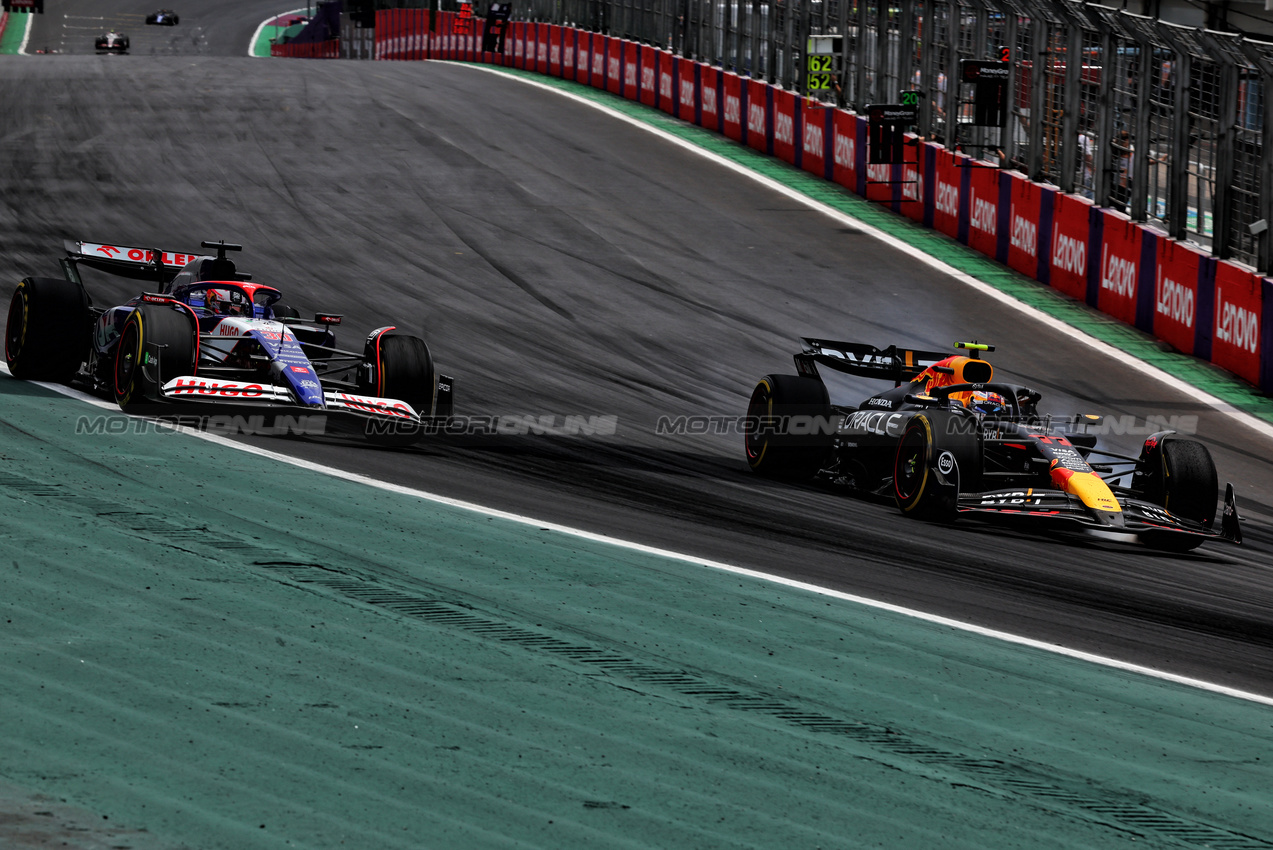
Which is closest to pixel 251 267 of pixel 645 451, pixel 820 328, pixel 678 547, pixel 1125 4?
pixel 820 328

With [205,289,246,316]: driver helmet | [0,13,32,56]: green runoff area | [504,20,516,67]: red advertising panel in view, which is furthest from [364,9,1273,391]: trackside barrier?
[0,13,32,56]: green runoff area

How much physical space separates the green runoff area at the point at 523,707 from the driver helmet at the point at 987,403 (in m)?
3.65

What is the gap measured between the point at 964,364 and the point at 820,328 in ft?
23.8

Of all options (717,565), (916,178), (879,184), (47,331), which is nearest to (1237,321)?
(916,178)

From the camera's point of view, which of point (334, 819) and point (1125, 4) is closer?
point (334, 819)

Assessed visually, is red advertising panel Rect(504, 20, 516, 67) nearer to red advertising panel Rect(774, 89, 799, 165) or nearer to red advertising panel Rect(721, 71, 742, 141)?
red advertising panel Rect(721, 71, 742, 141)

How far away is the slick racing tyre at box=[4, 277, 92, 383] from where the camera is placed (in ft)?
40.1

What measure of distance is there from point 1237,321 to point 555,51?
26620 mm

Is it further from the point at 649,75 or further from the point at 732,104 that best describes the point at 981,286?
the point at 649,75

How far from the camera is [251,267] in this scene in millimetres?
19672

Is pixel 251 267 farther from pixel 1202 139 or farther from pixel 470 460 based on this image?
pixel 1202 139

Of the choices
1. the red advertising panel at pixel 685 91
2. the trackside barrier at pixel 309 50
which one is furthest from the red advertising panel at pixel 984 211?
the trackside barrier at pixel 309 50

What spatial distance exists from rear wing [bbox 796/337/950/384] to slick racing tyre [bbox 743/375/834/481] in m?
0.26

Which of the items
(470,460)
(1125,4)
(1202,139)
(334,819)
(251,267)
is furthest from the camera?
(1125,4)
